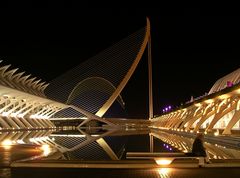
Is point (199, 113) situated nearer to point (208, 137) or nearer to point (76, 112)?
point (208, 137)

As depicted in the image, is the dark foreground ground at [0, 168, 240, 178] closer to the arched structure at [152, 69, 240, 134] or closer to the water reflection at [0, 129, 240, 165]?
the water reflection at [0, 129, 240, 165]

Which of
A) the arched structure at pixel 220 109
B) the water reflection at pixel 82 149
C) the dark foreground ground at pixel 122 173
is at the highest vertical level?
the arched structure at pixel 220 109

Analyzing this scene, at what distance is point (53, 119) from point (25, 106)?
2572cm

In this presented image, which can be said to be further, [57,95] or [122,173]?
[57,95]

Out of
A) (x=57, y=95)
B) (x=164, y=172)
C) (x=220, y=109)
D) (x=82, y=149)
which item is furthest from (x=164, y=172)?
(x=57, y=95)

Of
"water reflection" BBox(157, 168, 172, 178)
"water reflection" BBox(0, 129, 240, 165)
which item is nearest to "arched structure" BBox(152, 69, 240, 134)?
"water reflection" BBox(0, 129, 240, 165)

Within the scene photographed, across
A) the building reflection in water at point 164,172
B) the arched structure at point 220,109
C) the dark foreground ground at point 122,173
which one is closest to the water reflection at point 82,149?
the dark foreground ground at point 122,173

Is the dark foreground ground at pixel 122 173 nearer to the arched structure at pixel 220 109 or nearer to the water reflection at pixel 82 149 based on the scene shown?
the water reflection at pixel 82 149

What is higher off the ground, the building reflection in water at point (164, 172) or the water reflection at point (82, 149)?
the water reflection at point (82, 149)

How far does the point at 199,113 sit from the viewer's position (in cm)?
3991

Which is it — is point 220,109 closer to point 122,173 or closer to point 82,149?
point 82,149

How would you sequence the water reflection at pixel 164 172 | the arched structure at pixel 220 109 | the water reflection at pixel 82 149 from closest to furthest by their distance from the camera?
the water reflection at pixel 164 172
the water reflection at pixel 82 149
the arched structure at pixel 220 109

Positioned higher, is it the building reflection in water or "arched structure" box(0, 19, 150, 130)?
"arched structure" box(0, 19, 150, 130)

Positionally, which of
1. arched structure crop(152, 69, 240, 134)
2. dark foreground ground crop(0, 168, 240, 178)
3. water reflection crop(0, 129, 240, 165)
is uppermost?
arched structure crop(152, 69, 240, 134)
